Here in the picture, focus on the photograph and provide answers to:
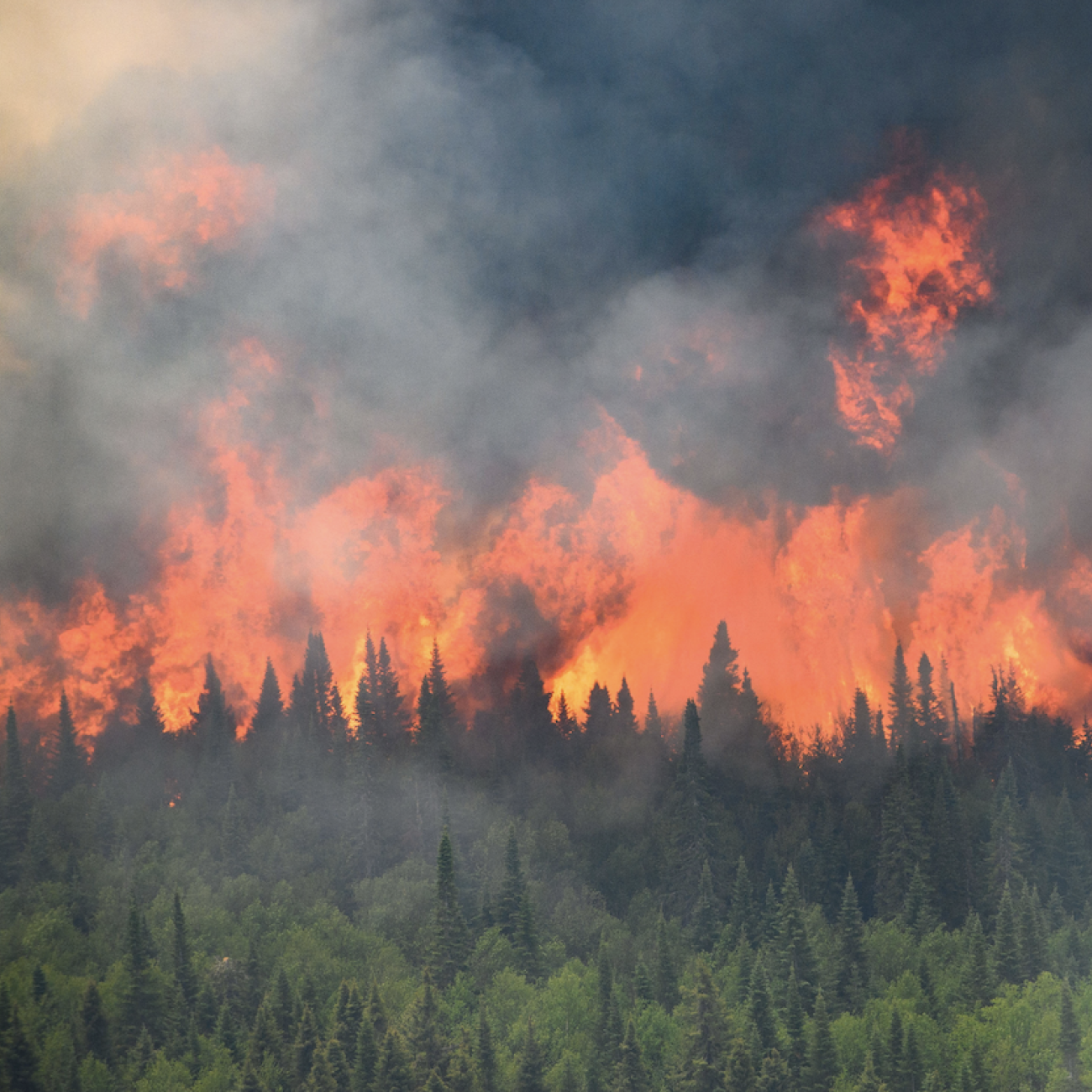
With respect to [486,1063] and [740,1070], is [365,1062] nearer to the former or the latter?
[486,1063]

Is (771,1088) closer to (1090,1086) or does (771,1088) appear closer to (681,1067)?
(681,1067)

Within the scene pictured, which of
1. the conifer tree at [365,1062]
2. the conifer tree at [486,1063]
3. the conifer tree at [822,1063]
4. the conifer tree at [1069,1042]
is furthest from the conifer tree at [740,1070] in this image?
the conifer tree at [365,1062]

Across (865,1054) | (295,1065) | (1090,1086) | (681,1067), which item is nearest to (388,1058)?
(295,1065)

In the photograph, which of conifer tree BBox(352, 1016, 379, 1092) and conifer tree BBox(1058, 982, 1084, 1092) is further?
conifer tree BBox(352, 1016, 379, 1092)

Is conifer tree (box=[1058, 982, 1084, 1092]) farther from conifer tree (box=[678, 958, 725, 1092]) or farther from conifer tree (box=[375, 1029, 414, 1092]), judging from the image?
conifer tree (box=[375, 1029, 414, 1092])

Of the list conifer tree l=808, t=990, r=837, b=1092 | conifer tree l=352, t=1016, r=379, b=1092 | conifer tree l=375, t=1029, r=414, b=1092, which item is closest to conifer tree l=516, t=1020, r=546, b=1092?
conifer tree l=375, t=1029, r=414, b=1092

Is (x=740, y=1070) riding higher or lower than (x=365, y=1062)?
lower

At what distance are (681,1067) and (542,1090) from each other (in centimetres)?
1524

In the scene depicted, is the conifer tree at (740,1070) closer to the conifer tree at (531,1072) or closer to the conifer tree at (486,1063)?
the conifer tree at (531,1072)

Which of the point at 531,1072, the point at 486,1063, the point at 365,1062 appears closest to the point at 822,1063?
the point at 531,1072

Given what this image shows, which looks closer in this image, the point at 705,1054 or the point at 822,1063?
the point at 705,1054

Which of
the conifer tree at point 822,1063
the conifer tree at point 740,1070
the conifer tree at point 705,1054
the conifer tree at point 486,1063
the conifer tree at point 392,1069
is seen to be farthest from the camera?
the conifer tree at point 486,1063

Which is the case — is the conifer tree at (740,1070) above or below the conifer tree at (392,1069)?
below

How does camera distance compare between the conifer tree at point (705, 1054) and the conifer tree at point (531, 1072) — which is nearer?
the conifer tree at point (705, 1054)
